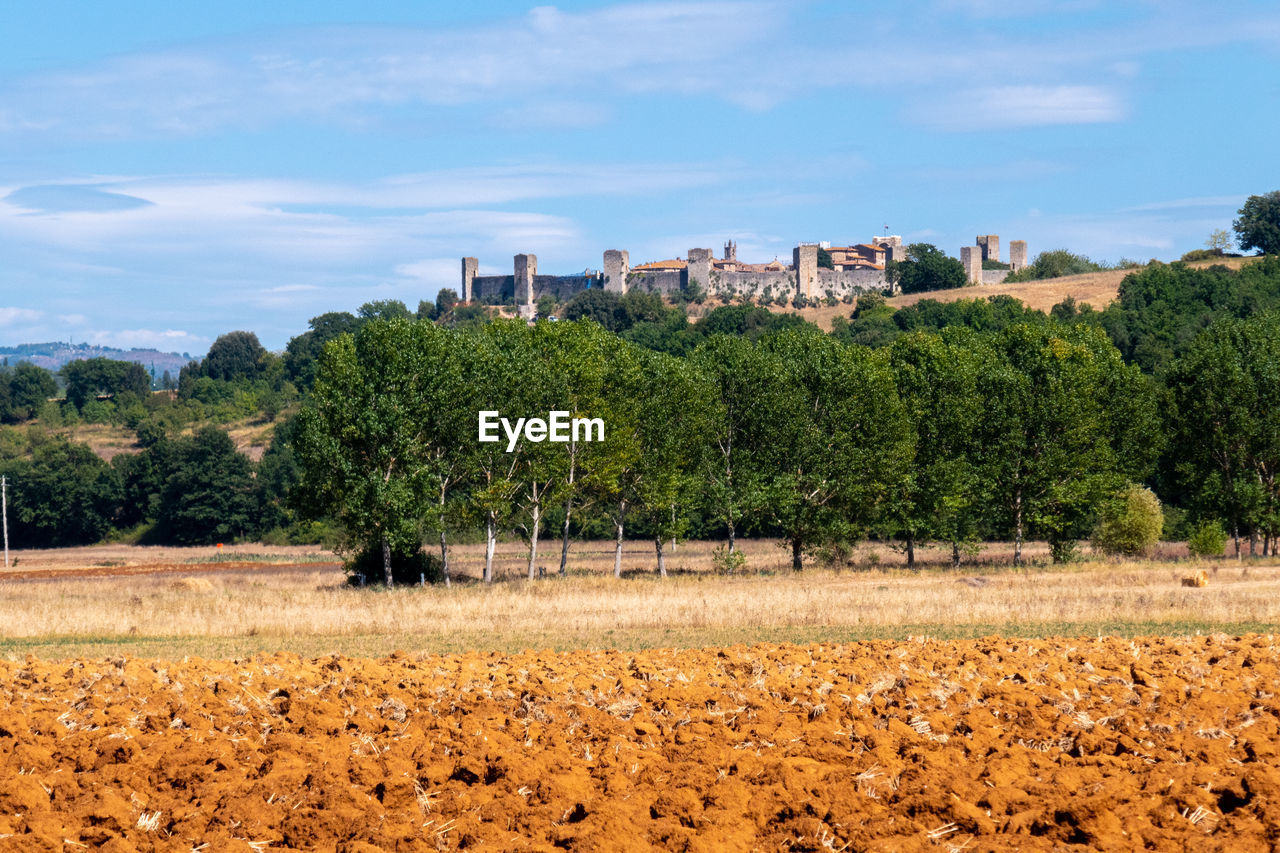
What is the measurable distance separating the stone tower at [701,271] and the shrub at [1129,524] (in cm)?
14294

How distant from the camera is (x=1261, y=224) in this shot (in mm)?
163750

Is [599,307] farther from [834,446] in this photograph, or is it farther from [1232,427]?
[1232,427]

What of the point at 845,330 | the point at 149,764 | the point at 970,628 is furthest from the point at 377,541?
the point at 845,330

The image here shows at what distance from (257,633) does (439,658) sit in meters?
10.4

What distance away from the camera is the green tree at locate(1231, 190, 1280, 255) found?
534 feet

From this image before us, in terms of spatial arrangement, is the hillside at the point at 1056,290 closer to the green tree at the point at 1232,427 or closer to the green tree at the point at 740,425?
the green tree at the point at 1232,427

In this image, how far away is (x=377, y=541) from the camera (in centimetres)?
4434

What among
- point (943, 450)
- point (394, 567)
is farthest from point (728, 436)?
point (394, 567)

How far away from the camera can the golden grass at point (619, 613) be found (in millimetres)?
26297

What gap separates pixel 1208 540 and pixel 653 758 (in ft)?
158

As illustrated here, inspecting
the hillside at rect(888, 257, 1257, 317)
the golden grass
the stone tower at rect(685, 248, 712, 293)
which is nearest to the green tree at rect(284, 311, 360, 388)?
the stone tower at rect(685, 248, 712, 293)

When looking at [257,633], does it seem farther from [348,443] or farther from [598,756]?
[598,756]

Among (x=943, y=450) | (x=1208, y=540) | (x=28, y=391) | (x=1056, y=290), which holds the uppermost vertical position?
(x=1056, y=290)

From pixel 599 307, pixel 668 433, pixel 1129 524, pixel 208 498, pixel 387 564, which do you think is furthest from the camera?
pixel 599 307
